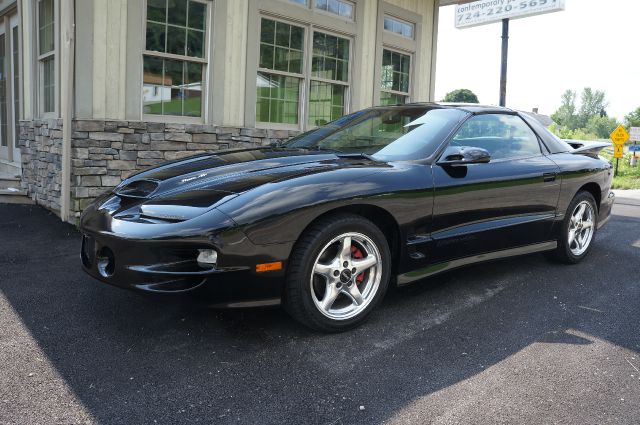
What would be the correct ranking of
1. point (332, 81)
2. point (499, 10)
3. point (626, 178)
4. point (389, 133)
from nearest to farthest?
point (389, 133)
point (332, 81)
point (499, 10)
point (626, 178)

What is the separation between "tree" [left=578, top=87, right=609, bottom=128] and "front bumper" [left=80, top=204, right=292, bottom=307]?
537ft

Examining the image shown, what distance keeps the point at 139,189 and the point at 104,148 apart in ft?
10.7

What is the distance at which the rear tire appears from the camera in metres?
4.86

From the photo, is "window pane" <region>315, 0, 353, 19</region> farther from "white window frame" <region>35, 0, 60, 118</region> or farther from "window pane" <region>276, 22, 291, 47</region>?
"white window frame" <region>35, 0, 60, 118</region>

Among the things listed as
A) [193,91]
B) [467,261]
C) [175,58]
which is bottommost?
[467,261]

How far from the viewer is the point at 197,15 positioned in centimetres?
698

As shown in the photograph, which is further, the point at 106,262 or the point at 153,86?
the point at 153,86

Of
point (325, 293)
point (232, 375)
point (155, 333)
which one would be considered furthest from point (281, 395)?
point (155, 333)

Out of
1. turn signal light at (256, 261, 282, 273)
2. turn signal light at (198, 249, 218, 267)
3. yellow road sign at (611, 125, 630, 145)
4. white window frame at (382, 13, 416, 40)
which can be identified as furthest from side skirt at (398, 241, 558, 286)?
yellow road sign at (611, 125, 630, 145)

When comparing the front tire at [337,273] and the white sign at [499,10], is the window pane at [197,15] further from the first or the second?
the white sign at [499,10]

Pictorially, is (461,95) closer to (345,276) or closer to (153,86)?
(153,86)

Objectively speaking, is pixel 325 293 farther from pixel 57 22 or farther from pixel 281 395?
pixel 57 22

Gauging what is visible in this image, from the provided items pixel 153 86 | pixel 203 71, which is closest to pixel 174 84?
pixel 153 86

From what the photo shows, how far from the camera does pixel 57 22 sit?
6.36 metres
